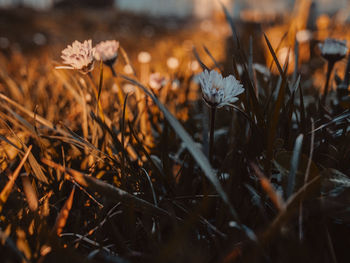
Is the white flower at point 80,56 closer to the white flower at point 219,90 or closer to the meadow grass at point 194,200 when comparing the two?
→ the meadow grass at point 194,200

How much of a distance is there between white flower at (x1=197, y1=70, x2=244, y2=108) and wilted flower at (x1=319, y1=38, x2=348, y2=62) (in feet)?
1.43

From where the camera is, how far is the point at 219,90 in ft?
1.64

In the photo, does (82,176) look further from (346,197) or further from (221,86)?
(346,197)

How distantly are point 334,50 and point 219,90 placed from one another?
1.57 ft

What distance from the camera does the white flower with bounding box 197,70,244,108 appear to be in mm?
491

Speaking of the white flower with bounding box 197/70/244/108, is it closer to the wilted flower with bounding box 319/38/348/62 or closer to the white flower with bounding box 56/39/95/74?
the white flower with bounding box 56/39/95/74

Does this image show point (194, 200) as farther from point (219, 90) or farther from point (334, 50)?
point (334, 50)

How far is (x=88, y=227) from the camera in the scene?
0.53 m

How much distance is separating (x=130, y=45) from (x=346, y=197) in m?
4.87

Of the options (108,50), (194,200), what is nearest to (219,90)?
(194,200)

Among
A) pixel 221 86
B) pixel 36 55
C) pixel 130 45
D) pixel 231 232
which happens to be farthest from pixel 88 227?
pixel 130 45

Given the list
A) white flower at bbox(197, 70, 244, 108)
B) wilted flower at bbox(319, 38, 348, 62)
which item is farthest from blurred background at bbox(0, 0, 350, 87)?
white flower at bbox(197, 70, 244, 108)

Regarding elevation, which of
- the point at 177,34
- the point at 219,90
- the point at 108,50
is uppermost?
the point at 177,34

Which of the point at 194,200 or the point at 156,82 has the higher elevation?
the point at 156,82
